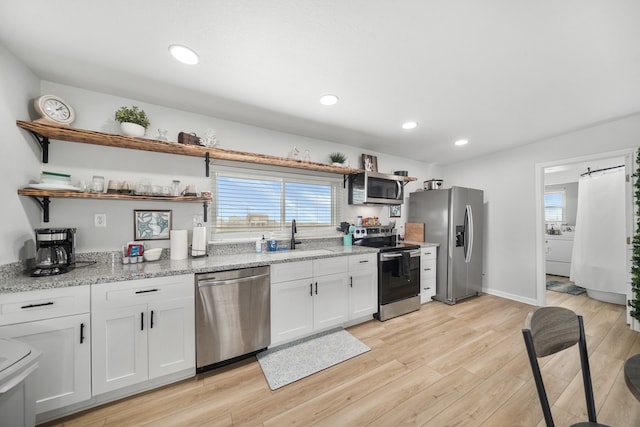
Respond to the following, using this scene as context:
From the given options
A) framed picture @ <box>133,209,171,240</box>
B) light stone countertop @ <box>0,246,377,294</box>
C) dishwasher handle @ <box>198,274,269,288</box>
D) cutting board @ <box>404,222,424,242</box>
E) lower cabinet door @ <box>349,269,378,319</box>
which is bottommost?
lower cabinet door @ <box>349,269,378,319</box>

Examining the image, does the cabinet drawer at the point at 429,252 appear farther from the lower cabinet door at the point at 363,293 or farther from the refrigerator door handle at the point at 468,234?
the lower cabinet door at the point at 363,293

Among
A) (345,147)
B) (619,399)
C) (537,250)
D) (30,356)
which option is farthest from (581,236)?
(30,356)

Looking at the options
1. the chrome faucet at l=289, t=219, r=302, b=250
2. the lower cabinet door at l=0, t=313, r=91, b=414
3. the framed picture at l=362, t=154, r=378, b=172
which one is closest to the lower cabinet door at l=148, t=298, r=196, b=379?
the lower cabinet door at l=0, t=313, r=91, b=414

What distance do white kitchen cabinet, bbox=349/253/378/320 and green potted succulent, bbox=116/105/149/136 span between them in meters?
2.42

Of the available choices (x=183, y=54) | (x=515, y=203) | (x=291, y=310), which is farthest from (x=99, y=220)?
(x=515, y=203)

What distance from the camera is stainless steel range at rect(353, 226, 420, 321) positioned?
2.93m

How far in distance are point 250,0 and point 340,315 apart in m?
2.76

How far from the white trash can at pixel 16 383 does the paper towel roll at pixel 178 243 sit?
41.7 inches

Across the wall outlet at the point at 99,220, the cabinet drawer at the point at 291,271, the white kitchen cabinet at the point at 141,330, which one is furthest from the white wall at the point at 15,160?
the cabinet drawer at the point at 291,271

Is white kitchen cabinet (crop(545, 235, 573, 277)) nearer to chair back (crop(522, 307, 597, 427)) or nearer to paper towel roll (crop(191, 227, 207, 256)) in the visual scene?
chair back (crop(522, 307, 597, 427))

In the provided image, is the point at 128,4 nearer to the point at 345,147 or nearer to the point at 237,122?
the point at 237,122

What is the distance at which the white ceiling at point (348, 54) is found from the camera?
1.27m

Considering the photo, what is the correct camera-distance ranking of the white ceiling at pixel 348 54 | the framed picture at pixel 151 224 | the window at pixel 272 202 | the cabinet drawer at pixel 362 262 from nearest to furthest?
the white ceiling at pixel 348 54, the framed picture at pixel 151 224, the window at pixel 272 202, the cabinet drawer at pixel 362 262

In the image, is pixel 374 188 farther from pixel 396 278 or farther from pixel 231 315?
pixel 231 315
